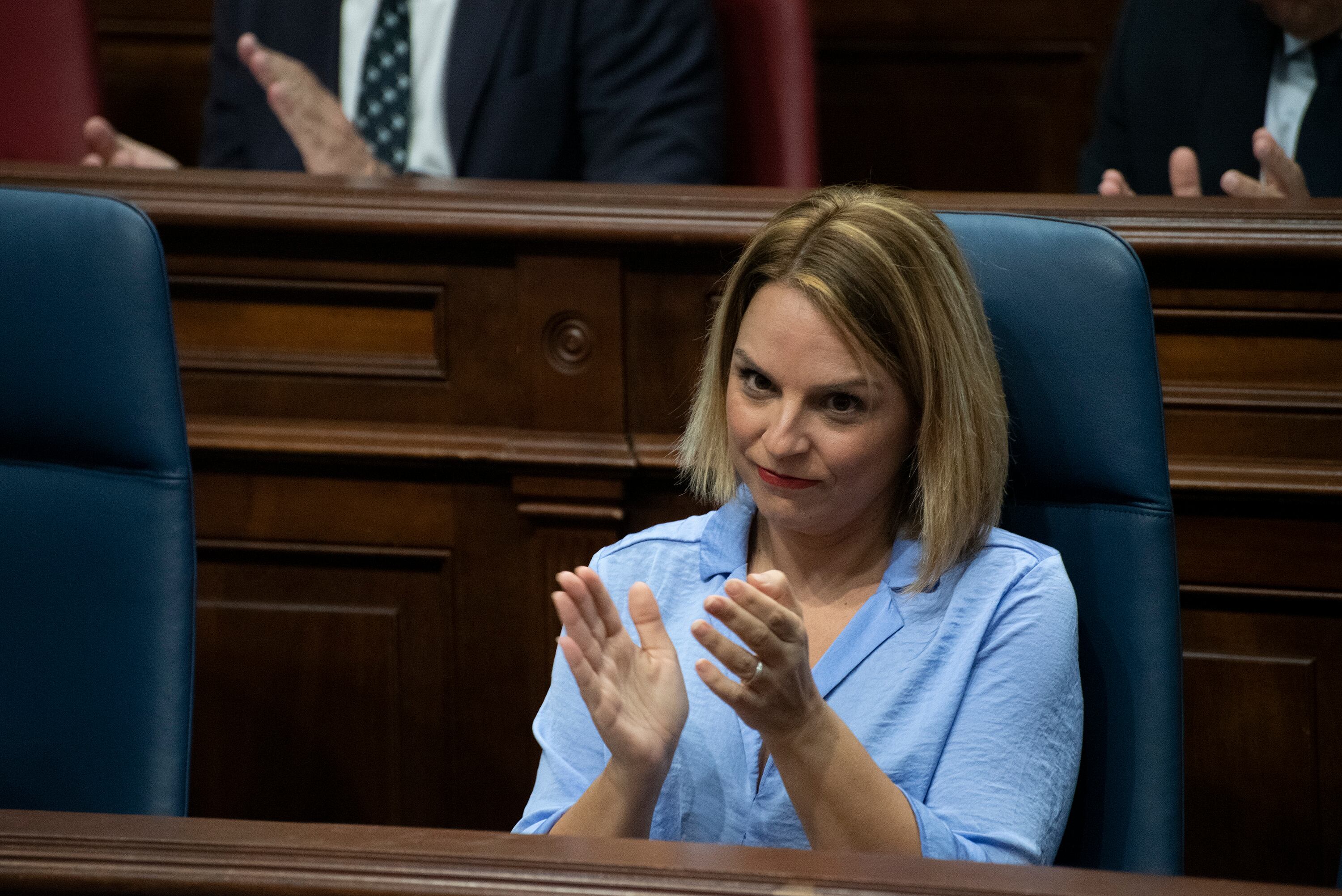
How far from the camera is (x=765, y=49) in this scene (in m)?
1.91

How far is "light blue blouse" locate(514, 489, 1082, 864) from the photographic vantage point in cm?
93

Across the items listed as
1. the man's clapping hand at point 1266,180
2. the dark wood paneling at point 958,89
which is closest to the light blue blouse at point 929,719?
the man's clapping hand at point 1266,180

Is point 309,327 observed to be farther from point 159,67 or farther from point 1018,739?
point 159,67

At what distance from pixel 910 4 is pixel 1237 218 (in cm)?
157

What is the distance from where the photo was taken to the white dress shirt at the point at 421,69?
6.42 ft

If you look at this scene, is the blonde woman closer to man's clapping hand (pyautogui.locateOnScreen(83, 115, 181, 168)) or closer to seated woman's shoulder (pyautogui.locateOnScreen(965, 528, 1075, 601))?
seated woman's shoulder (pyautogui.locateOnScreen(965, 528, 1075, 601))

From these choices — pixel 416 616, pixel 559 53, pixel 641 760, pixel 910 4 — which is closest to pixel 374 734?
pixel 416 616

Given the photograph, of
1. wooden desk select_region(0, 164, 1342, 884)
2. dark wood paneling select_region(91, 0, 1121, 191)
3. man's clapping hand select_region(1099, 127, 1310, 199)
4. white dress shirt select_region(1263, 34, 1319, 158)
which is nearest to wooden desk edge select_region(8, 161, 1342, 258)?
wooden desk select_region(0, 164, 1342, 884)

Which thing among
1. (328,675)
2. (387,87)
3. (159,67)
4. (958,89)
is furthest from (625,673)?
(159,67)

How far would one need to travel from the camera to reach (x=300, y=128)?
5.71ft

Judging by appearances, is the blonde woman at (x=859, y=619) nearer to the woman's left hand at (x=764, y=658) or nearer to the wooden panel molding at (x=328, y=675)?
the woman's left hand at (x=764, y=658)

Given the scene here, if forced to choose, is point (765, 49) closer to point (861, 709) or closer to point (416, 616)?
point (416, 616)

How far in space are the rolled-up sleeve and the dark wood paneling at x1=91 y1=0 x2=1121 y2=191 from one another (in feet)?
6.01

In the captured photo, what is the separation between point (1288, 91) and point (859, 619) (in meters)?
1.18
